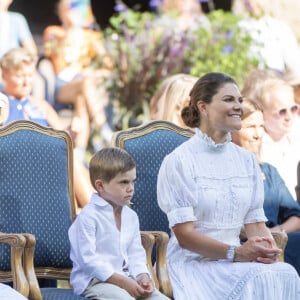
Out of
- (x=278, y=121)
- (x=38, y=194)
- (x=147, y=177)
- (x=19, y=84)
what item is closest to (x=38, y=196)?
(x=38, y=194)

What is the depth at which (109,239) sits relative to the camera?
5.92 metres

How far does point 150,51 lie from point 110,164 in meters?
4.49

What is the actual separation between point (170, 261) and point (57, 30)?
14.3 ft

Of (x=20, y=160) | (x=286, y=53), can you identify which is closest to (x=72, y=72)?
(x=286, y=53)

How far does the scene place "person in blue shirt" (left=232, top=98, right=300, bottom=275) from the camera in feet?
22.6

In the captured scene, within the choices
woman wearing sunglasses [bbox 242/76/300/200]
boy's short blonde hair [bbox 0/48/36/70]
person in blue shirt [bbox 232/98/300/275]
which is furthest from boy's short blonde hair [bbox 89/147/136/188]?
boy's short blonde hair [bbox 0/48/36/70]

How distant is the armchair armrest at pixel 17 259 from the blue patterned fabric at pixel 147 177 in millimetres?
796

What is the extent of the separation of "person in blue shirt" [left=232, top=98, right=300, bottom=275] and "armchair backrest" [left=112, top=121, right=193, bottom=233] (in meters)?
0.62

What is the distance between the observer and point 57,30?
33.3ft

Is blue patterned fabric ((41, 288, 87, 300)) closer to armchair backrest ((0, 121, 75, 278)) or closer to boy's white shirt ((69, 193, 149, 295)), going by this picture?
boy's white shirt ((69, 193, 149, 295))

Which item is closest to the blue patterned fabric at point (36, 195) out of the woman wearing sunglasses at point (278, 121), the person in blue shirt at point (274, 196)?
the person in blue shirt at point (274, 196)

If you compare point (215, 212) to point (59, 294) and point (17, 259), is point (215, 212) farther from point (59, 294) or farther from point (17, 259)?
point (17, 259)

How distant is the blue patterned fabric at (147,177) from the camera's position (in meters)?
6.48

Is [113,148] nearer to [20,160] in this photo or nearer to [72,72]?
[20,160]
